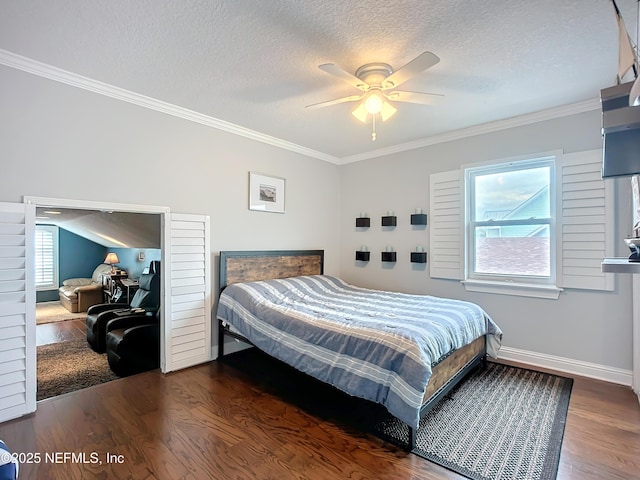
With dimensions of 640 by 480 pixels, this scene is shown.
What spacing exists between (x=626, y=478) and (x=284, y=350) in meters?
2.15

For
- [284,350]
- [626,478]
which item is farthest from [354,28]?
[626,478]

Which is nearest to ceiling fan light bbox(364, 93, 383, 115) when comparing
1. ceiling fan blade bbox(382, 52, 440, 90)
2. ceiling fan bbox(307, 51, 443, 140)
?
ceiling fan bbox(307, 51, 443, 140)

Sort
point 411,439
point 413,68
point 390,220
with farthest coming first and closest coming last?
point 390,220 → point 413,68 → point 411,439

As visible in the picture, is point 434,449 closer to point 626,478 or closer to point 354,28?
point 626,478

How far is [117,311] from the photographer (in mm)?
4109

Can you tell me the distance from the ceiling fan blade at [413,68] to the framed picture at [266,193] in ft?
6.55

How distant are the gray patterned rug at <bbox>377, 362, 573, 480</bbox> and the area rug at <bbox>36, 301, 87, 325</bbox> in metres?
5.98

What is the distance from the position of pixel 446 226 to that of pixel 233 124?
2766 mm

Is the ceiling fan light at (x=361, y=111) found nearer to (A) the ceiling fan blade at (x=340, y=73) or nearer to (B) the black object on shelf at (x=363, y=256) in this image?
(A) the ceiling fan blade at (x=340, y=73)

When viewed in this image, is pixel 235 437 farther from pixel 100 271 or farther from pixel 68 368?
pixel 100 271

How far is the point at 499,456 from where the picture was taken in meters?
1.89

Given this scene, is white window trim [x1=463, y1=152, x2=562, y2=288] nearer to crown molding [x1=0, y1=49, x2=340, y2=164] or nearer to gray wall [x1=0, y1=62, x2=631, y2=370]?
gray wall [x1=0, y1=62, x2=631, y2=370]

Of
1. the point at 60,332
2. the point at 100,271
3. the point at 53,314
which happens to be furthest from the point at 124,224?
the point at 100,271

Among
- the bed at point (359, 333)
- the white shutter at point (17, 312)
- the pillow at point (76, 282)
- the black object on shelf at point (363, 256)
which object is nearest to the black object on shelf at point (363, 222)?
the black object on shelf at point (363, 256)
